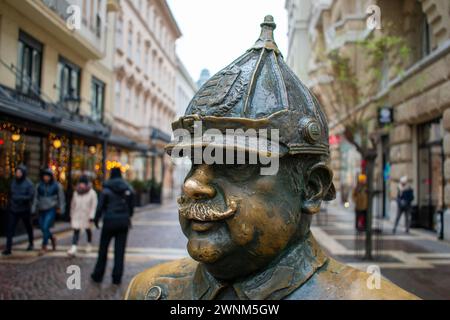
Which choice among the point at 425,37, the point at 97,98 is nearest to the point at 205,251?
the point at 425,37

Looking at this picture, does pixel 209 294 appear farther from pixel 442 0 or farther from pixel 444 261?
pixel 442 0

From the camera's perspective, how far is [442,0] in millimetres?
9195

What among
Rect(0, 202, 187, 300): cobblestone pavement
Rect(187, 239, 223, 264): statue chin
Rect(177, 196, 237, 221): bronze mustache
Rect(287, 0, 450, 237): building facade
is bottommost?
Rect(0, 202, 187, 300): cobblestone pavement

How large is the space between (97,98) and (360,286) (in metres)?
20.2

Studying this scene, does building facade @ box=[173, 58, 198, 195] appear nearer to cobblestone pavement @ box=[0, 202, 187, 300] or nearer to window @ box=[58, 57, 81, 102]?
cobblestone pavement @ box=[0, 202, 187, 300]

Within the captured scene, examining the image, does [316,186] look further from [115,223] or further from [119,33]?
[119,33]

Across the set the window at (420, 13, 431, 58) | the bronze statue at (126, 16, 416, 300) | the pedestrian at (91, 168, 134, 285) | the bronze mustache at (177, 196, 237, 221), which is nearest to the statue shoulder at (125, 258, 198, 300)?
the bronze statue at (126, 16, 416, 300)

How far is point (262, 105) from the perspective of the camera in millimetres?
1221

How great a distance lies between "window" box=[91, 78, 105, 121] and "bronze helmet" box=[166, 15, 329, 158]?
18666 millimetres

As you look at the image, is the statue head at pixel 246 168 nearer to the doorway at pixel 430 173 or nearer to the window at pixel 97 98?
the doorway at pixel 430 173

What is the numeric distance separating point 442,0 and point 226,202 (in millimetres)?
9946

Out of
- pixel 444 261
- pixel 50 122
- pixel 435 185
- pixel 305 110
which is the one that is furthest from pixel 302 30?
pixel 305 110

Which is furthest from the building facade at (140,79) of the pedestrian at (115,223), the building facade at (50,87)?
the pedestrian at (115,223)

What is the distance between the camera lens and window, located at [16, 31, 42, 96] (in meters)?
12.7
